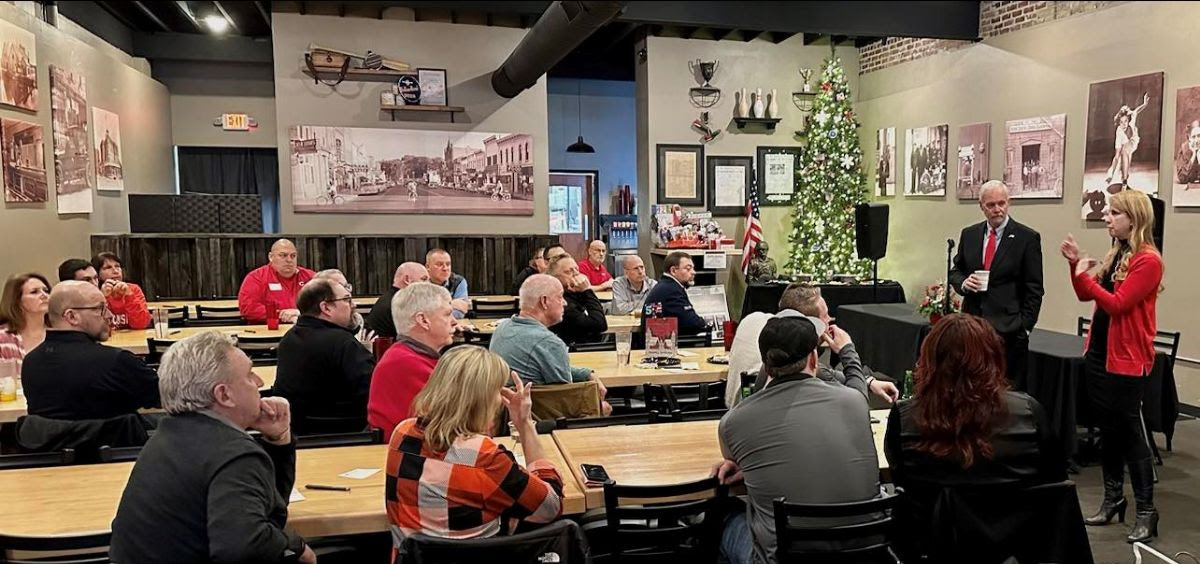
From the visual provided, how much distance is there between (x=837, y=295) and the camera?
31.0 feet

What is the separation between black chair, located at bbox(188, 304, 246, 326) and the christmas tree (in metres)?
6.92

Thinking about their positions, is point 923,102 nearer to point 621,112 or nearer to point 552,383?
point 621,112

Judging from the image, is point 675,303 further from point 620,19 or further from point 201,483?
point 201,483

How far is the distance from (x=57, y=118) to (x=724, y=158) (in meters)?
7.63

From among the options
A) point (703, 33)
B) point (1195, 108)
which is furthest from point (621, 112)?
point (1195, 108)

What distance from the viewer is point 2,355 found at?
4.01 metres

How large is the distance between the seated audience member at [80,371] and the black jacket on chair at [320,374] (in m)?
0.56

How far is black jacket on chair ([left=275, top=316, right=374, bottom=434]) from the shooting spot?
140 inches

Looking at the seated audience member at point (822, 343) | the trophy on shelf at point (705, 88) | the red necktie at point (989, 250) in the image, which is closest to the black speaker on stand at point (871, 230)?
the trophy on shelf at point (705, 88)

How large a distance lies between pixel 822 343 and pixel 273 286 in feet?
15.9

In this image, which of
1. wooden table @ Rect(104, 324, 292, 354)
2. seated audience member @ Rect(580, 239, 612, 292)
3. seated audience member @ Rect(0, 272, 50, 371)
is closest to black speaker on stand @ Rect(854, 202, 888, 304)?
seated audience member @ Rect(580, 239, 612, 292)

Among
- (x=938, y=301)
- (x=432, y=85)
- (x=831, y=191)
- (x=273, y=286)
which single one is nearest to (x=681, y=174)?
(x=831, y=191)

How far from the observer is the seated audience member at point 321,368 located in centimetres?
355

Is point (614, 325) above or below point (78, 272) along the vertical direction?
below
